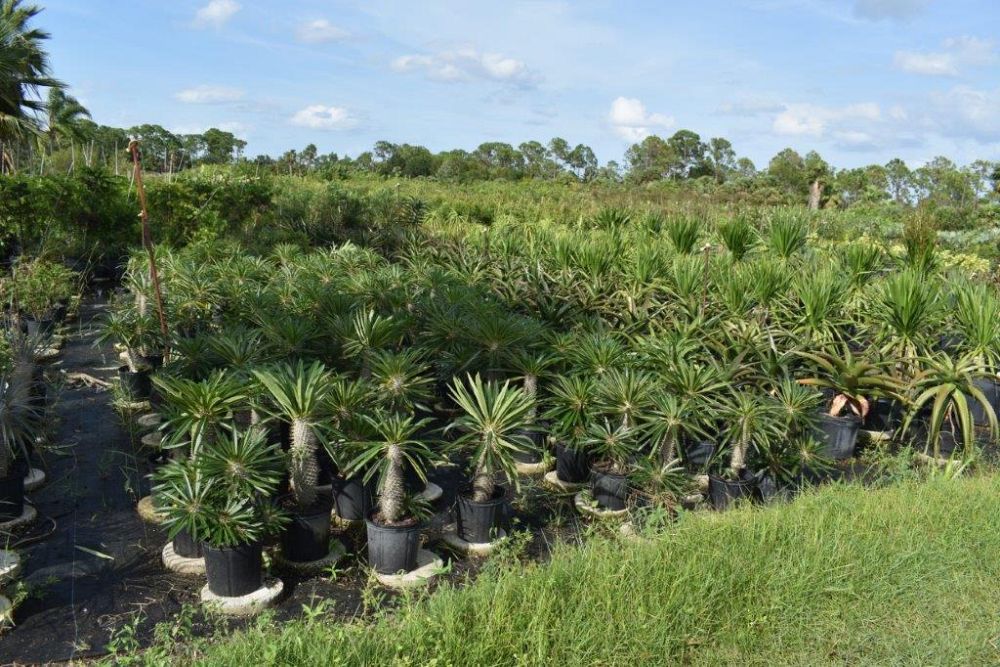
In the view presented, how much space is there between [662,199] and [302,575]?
52.1 ft

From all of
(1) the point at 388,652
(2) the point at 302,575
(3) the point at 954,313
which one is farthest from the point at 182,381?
(3) the point at 954,313

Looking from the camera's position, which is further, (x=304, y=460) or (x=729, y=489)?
(x=729, y=489)

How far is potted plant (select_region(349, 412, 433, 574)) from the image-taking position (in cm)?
314

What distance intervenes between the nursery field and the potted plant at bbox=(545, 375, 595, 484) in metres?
0.02

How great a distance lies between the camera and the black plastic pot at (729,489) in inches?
151

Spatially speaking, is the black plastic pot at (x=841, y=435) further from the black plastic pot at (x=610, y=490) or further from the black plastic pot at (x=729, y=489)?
the black plastic pot at (x=610, y=490)

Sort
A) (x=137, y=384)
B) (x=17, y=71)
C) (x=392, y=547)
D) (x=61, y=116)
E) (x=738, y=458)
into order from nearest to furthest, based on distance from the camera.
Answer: (x=392, y=547) → (x=738, y=458) → (x=137, y=384) → (x=17, y=71) → (x=61, y=116)

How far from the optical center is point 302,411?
3.21m

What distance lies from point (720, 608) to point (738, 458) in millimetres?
1448

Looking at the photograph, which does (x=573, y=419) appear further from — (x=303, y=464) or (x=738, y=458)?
(x=303, y=464)

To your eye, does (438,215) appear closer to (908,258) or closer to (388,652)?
(908,258)

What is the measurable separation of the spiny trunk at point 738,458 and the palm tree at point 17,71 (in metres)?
12.4

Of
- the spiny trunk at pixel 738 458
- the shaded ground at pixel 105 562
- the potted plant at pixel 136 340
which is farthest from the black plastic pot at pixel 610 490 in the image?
the potted plant at pixel 136 340

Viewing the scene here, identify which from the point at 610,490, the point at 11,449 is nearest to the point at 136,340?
the point at 11,449
